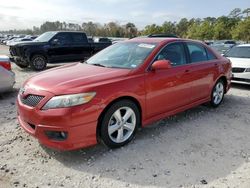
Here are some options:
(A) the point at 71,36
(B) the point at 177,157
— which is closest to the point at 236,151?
(B) the point at 177,157

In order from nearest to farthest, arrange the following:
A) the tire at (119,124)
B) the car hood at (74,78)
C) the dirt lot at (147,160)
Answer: the dirt lot at (147,160) → the car hood at (74,78) → the tire at (119,124)

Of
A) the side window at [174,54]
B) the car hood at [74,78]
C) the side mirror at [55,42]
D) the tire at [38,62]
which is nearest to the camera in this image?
the car hood at [74,78]

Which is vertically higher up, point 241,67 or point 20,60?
point 241,67

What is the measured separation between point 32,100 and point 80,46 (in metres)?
10.7

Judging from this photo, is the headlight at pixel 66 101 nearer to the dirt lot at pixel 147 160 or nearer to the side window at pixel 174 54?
the dirt lot at pixel 147 160

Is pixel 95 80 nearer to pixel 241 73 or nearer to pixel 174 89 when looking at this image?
pixel 174 89

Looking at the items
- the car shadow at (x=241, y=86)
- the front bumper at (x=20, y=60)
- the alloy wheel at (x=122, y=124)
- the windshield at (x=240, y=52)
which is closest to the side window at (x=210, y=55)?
the alloy wheel at (x=122, y=124)

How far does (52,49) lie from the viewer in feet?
43.6

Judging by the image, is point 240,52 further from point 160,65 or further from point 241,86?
point 160,65

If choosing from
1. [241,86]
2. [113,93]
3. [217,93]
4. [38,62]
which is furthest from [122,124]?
[38,62]

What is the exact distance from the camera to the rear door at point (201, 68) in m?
5.68

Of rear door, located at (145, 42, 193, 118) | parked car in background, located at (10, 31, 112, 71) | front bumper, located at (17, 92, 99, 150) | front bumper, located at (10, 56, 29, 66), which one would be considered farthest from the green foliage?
front bumper, located at (17, 92, 99, 150)

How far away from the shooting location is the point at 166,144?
4.55 metres

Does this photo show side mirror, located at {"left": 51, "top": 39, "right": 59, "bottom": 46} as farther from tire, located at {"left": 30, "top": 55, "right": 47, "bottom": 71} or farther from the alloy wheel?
the alloy wheel
